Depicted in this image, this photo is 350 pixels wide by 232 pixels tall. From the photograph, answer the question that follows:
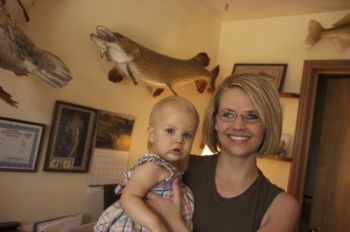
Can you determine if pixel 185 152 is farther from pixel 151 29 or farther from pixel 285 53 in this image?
pixel 285 53

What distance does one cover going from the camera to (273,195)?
44.3 inches

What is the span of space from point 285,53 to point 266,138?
176cm

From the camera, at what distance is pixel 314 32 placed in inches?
98.6

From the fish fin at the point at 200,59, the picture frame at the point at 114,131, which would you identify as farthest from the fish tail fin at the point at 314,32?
the picture frame at the point at 114,131

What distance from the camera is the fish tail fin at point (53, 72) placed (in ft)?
4.91

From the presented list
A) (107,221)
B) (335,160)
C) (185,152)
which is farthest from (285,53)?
(107,221)

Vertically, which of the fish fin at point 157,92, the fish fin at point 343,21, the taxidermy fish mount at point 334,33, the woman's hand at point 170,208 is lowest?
the woman's hand at point 170,208

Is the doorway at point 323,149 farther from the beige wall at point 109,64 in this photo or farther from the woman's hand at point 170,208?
the woman's hand at point 170,208

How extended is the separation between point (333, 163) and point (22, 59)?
90.4 inches

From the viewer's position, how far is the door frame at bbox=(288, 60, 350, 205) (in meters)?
2.57

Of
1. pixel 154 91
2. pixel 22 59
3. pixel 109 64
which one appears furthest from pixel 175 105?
pixel 154 91

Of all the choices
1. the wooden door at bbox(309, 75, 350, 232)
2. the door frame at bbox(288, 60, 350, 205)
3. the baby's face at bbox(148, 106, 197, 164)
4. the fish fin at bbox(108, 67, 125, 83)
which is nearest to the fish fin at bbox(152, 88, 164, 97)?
the fish fin at bbox(108, 67, 125, 83)

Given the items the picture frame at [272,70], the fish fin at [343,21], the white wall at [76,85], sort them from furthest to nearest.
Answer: the picture frame at [272,70]
the fish fin at [343,21]
the white wall at [76,85]

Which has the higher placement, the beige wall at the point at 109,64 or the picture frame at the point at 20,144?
the beige wall at the point at 109,64
